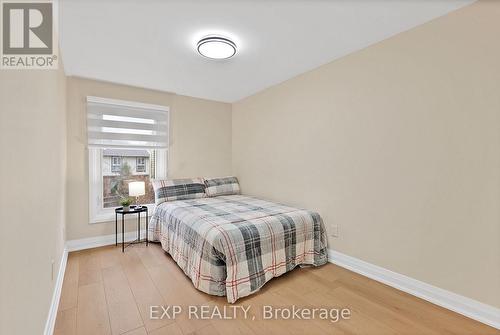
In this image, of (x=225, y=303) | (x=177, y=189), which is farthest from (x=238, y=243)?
(x=177, y=189)

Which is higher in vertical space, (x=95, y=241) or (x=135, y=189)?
(x=135, y=189)

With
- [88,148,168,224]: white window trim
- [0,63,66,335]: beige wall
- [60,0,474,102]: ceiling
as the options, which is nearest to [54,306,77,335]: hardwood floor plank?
[0,63,66,335]: beige wall

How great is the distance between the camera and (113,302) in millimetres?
1917

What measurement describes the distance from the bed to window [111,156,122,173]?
109 centimetres

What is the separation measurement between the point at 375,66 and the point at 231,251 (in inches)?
90.3

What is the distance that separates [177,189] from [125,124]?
123 cm

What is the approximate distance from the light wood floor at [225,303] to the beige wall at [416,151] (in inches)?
12.2

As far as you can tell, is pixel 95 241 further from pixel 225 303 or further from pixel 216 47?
pixel 216 47

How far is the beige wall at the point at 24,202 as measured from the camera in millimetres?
873

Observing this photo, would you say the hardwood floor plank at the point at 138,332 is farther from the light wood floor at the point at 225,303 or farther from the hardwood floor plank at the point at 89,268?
the hardwood floor plank at the point at 89,268

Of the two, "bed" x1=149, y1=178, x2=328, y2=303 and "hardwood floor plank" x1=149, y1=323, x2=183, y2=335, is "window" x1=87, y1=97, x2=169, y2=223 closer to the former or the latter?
"bed" x1=149, y1=178, x2=328, y2=303

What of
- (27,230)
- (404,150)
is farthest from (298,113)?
(27,230)

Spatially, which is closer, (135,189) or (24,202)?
(24,202)

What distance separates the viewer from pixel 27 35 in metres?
1.40
